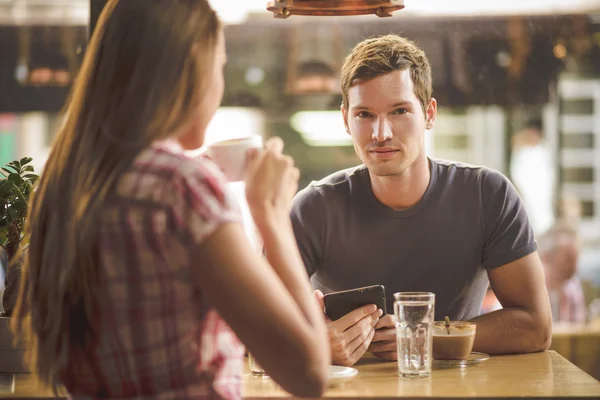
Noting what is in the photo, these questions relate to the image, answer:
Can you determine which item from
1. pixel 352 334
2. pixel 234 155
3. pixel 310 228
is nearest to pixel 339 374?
pixel 352 334

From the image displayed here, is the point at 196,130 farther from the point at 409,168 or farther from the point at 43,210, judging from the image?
the point at 409,168

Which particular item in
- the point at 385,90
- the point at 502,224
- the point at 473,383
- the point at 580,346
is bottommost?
the point at 580,346

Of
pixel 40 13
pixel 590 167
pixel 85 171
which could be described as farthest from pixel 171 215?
pixel 590 167

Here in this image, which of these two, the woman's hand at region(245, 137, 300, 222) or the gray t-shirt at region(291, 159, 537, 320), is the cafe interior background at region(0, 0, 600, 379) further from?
the woman's hand at region(245, 137, 300, 222)

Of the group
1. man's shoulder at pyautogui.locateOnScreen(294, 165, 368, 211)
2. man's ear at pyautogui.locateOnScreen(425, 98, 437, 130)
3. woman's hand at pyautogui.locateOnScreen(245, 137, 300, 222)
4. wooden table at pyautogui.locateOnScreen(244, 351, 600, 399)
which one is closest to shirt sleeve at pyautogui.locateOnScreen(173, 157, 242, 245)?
woman's hand at pyautogui.locateOnScreen(245, 137, 300, 222)

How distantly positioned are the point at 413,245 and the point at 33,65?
304 cm

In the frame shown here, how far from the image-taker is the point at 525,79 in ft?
16.7

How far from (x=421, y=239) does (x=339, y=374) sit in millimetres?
774

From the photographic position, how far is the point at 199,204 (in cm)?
100

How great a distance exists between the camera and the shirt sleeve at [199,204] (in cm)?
99

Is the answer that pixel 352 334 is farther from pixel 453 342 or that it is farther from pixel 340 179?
pixel 340 179

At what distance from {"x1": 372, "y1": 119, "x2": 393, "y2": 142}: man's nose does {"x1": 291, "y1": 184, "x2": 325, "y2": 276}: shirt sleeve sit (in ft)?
0.87

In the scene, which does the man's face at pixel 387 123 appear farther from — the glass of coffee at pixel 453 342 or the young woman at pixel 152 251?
the young woman at pixel 152 251

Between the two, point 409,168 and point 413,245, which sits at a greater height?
point 409,168
